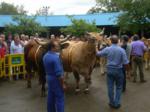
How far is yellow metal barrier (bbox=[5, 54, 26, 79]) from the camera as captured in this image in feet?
54.5

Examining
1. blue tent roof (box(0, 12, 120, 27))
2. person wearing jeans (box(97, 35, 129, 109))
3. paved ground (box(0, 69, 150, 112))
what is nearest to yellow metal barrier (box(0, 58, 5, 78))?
paved ground (box(0, 69, 150, 112))

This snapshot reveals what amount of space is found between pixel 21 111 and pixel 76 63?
3.02m

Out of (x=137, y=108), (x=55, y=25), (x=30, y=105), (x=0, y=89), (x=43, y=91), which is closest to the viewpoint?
(x=137, y=108)

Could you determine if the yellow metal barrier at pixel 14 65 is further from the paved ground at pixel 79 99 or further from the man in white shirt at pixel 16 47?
the paved ground at pixel 79 99

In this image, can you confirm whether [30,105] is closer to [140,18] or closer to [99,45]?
[99,45]

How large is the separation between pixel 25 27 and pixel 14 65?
758 inches

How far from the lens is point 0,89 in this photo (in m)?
14.7

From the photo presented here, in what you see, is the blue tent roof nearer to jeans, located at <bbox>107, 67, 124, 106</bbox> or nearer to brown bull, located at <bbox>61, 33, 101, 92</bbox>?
brown bull, located at <bbox>61, 33, 101, 92</bbox>

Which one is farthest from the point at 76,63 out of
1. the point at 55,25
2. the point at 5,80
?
the point at 55,25

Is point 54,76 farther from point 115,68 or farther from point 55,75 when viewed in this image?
point 115,68

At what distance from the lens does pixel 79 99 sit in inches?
484

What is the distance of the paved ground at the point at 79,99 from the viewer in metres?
11.1

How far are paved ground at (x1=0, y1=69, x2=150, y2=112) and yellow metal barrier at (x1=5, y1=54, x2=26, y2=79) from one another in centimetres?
118

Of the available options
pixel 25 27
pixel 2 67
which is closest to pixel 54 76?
pixel 2 67
